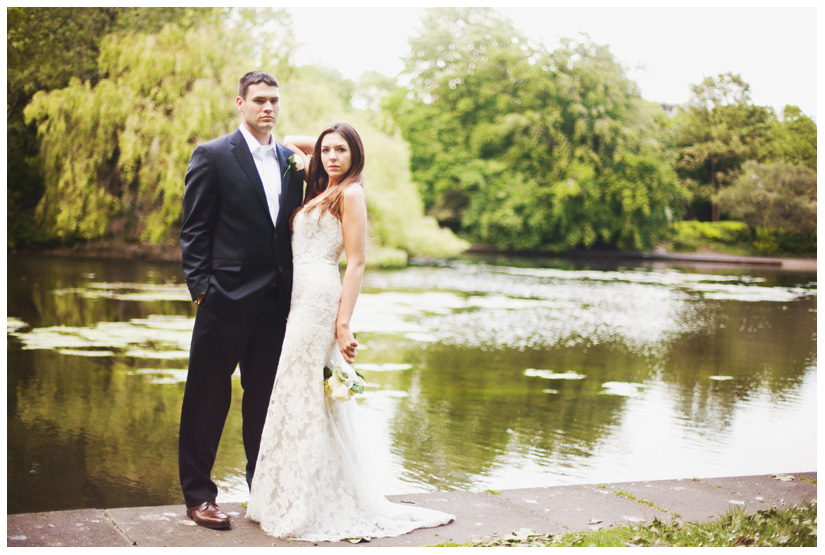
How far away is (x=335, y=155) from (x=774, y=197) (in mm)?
12546

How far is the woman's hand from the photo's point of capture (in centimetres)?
249

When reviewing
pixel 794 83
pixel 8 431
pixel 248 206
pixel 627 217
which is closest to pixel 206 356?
pixel 248 206

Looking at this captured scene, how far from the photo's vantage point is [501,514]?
8.57ft

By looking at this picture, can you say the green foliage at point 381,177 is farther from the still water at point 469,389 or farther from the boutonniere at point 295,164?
the boutonniere at point 295,164

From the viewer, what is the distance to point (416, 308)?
10336 millimetres

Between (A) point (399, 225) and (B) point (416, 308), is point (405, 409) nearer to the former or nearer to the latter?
(B) point (416, 308)

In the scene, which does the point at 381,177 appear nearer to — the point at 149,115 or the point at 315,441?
the point at 149,115

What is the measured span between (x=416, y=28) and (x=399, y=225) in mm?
13996

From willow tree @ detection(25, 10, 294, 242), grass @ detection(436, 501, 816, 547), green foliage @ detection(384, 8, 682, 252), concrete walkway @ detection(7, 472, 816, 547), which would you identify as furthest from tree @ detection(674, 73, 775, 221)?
grass @ detection(436, 501, 816, 547)

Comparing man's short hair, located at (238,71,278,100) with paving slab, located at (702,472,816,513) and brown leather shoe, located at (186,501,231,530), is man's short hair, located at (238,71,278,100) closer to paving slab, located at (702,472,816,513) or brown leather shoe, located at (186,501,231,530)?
brown leather shoe, located at (186,501,231,530)

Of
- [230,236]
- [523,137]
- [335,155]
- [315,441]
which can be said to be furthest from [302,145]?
[523,137]

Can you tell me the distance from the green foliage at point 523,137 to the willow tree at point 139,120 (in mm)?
13950

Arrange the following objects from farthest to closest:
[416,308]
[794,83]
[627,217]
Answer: [627,217], [794,83], [416,308]
